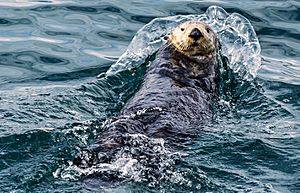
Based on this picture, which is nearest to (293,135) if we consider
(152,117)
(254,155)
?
(254,155)

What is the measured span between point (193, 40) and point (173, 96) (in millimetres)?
1250

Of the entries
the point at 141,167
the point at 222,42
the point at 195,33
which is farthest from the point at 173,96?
the point at 222,42

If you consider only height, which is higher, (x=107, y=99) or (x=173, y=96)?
(x=173, y=96)

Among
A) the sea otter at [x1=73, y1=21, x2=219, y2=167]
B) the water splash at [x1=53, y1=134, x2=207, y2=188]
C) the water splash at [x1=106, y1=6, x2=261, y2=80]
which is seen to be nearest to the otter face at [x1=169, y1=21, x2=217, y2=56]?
the sea otter at [x1=73, y1=21, x2=219, y2=167]

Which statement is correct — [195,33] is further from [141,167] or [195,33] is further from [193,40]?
[141,167]

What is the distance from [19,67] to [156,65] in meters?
2.29

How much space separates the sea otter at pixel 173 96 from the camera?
24.0 ft

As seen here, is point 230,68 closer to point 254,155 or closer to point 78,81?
point 78,81

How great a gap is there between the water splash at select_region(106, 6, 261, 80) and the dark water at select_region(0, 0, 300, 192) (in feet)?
0.82

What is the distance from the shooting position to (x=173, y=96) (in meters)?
8.13

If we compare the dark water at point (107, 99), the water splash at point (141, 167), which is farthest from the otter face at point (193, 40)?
the water splash at point (141, 167)

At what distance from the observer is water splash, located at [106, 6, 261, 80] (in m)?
10.3

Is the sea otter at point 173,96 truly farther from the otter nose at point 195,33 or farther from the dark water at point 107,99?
the dark water at point 107,99

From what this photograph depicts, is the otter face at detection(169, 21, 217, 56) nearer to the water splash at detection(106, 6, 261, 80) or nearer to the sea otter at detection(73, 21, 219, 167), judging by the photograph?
the sea otter at detection(73, 21, 219, 167)
